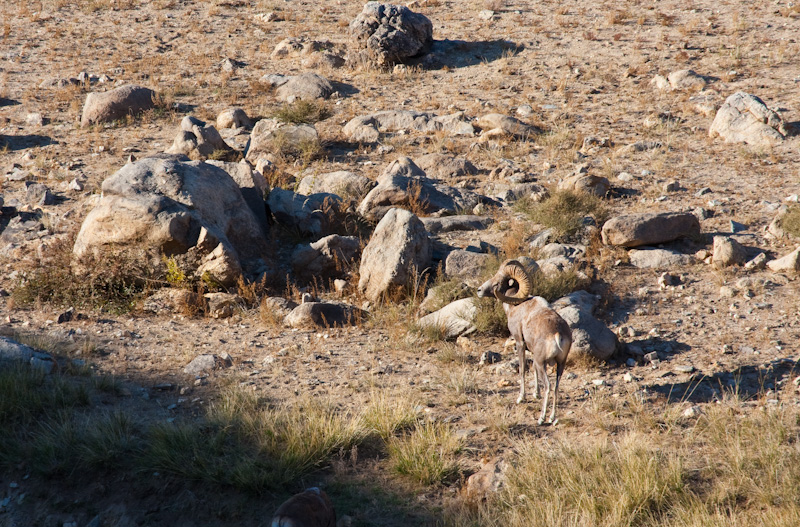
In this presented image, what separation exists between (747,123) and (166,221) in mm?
11428

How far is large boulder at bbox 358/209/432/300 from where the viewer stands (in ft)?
28.5

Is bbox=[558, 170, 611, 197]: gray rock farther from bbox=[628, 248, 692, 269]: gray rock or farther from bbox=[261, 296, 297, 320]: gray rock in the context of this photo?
bbox=[261, 296, 297, 320]: gray rock

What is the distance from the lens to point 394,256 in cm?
872

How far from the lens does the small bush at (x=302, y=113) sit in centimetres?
1520

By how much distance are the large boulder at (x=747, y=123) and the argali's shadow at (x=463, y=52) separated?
7.05 meters

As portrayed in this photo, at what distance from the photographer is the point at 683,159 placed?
12273mm

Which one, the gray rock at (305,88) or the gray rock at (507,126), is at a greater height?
the gray rock at (305,88)

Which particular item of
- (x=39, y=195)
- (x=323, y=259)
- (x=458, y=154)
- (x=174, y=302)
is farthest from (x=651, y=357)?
(x=39, y=195)

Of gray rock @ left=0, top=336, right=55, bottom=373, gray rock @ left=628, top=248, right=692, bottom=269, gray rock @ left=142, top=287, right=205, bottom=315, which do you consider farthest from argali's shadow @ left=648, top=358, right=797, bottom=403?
gray rock @ left=0, top=336, right=55, bottom=373

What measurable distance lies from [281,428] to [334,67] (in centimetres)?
1491

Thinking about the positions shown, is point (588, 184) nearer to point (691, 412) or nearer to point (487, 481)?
point (691, 412)

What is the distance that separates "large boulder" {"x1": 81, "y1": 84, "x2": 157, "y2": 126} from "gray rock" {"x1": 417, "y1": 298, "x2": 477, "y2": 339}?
11463 millimetres

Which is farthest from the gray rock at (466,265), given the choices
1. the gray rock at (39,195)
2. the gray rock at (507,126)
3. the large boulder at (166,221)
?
the gray rock at (39,195)

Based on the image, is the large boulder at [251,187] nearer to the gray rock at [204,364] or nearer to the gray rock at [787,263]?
the gray rock at [204,364]
